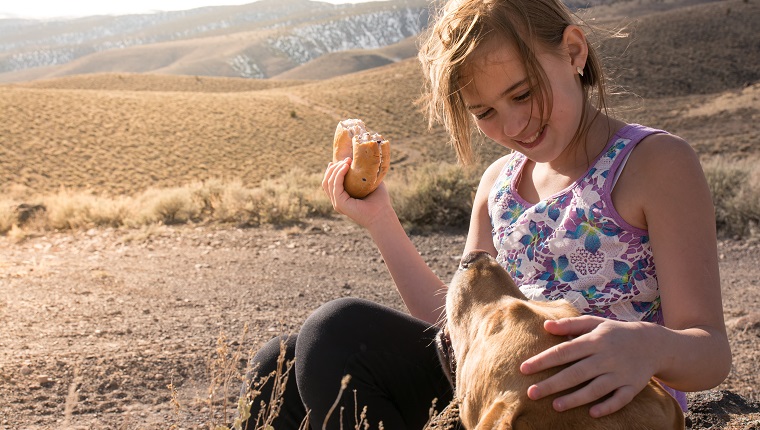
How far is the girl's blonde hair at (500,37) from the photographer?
1983mm

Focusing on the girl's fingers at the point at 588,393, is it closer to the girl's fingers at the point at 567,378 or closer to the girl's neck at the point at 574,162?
the girl's fingers at the point at 567,378

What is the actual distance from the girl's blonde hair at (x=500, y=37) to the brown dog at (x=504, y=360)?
541 mm

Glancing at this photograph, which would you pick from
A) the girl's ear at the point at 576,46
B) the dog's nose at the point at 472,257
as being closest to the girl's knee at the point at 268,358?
the dog's nose at the point at 472,257

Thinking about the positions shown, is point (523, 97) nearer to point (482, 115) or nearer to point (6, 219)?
point (482, 115)

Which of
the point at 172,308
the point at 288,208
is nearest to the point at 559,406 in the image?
the point at 172,308

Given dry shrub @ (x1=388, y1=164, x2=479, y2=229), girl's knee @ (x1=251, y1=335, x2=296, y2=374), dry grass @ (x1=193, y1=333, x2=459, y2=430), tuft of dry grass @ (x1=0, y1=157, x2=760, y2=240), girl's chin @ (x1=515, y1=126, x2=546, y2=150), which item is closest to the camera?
dry grass @ (x1=193, y1=333, x2=459, y2=430)

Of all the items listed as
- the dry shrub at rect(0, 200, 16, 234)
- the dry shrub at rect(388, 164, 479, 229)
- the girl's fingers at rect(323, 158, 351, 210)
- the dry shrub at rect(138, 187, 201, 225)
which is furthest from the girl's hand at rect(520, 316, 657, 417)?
the dry shrub at rect(0, 200, 16, 234)

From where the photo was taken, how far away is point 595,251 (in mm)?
2018

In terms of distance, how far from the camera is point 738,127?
81.5ft

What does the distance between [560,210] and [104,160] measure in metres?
27.2

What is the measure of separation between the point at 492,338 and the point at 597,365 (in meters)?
0.28

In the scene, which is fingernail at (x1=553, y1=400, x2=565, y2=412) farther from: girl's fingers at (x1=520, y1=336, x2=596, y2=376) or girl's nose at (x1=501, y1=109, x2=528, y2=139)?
girl's nose at (x1=501, y1=109, x2=528, y2=139)

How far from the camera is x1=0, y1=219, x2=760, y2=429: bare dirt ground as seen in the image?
11.4 feet

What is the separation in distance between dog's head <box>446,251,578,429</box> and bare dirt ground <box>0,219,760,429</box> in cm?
66
